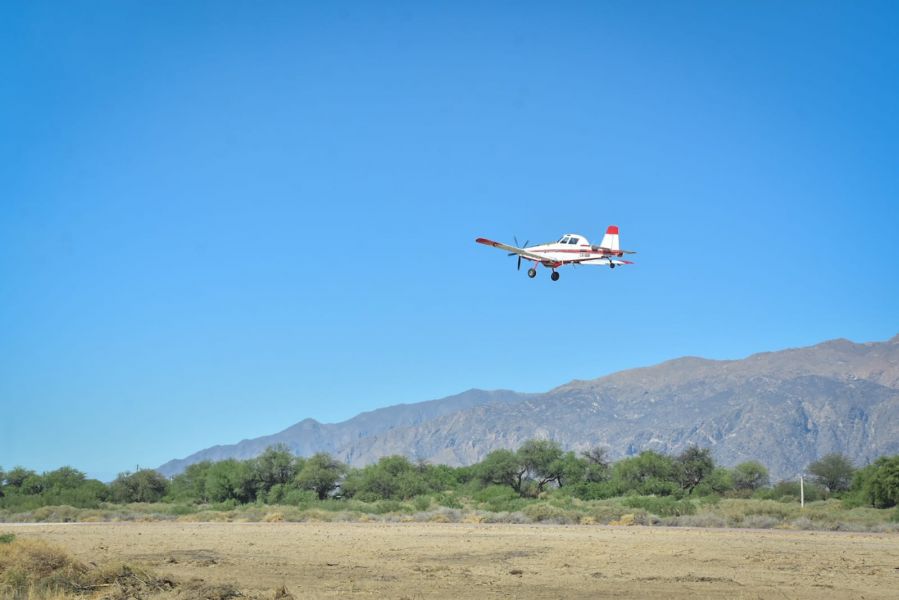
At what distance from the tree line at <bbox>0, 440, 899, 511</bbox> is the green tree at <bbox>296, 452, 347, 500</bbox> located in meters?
0.08

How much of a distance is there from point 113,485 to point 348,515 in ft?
124

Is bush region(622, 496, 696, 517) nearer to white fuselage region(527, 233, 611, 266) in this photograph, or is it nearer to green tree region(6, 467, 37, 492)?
white fuselage region(527, 233, 611, 266)

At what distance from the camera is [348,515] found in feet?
181

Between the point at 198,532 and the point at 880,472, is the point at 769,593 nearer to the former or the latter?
the point at 198,532

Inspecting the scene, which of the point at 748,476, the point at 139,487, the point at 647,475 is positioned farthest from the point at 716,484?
the point at 139,487

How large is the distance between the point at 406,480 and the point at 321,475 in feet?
21.8

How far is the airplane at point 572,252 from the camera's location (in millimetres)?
34781

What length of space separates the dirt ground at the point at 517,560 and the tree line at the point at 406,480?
2979cm

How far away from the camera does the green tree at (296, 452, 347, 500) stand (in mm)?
76812

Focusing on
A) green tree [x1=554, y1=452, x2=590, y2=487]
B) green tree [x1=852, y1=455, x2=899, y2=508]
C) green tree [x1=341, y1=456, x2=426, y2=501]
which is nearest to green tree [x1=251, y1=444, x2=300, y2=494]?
green tree [x1=341, y1=456, x2=426, y2=501]

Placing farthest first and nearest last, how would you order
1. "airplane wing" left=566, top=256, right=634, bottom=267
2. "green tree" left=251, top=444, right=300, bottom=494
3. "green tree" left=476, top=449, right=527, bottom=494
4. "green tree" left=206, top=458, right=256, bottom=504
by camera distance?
1. "green tree" left=476, top=449, right=527, bottom=494
2. "green tree" left=251, top=444, right=300, bottom=494
3. "green tree" left=206, top=458, right=256, bottom=504
4. "airplane wing" left=566, top=256, right=634, bottom=267

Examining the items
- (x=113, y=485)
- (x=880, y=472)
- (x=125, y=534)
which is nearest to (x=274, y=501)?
(x=113, y=485)

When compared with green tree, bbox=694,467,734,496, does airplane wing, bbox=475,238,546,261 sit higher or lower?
higher

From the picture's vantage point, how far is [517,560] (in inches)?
1214
